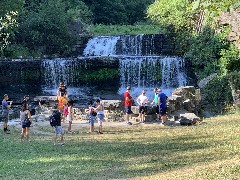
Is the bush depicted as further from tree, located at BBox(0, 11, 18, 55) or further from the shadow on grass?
tree, located at BBox(0, 11, 18, 55)

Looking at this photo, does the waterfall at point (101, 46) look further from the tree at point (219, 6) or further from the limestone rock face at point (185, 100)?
the tree at point (219, 6)

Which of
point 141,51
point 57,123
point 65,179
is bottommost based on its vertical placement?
point 65,179

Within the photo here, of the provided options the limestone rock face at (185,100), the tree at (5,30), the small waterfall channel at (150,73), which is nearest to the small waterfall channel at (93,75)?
the small waterfall channel at (150,73)

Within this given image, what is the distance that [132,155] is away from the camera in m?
14.4

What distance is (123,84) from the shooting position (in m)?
35.8

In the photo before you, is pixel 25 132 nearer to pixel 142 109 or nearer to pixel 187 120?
pixel 142 109

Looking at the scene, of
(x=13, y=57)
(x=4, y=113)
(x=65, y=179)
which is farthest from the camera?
(x=13, y=57)

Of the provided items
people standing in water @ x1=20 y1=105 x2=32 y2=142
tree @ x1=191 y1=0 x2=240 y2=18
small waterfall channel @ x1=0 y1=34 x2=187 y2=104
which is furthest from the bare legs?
small waterfall channel @ x1=0 y1=34 x2=187 y2=104

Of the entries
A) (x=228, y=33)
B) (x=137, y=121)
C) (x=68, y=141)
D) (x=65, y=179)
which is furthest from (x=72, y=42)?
(x=65, y=179)

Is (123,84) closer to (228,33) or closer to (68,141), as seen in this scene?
(228,33)

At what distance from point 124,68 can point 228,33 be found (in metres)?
7.90

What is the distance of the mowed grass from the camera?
12008mm

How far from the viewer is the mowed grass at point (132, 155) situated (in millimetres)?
12008

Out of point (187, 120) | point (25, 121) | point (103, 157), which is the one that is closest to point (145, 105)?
point (187, 120)
